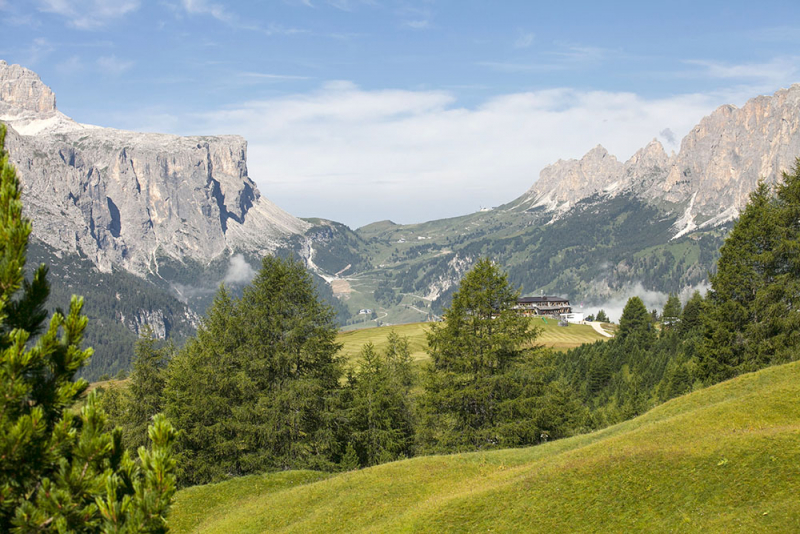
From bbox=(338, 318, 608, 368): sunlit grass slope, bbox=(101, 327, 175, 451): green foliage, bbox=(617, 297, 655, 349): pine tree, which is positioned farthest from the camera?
bbox=(338, 318, 608, 368): sunlit grass slope

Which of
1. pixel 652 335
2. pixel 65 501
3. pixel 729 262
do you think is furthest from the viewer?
pixel 652 335

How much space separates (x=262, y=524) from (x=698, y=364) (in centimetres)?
3844

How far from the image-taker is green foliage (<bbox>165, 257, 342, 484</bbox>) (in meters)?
37.6

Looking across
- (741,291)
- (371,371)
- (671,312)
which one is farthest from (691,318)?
Result: (371,371)

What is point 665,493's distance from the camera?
1895 cm

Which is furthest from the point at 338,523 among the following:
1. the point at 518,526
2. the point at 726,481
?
the point at 726,481

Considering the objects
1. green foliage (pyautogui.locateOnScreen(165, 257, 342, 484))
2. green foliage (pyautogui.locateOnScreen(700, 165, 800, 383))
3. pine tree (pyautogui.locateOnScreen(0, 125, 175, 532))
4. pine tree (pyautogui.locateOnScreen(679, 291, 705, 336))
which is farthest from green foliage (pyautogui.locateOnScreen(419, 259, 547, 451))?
pine tree (pyautogui.locateOnScreen(679, 291, 705, 336))

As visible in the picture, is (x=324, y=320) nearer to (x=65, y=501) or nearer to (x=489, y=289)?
(x=489, y=289)

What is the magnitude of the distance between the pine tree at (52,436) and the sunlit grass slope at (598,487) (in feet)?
46.0

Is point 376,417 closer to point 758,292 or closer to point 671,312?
point 758,292

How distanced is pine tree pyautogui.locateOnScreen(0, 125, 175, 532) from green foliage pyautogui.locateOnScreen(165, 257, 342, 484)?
28.2m

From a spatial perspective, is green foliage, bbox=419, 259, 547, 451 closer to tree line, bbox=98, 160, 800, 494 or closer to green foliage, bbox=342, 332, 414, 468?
tree line, bbox=98, 160, 800, 494

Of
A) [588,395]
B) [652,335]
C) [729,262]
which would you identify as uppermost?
[729,262]

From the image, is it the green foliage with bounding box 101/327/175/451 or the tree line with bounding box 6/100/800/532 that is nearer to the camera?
the tree line with bounding box 6/100/800/532
